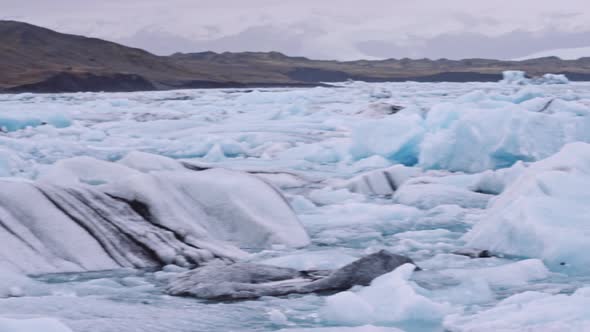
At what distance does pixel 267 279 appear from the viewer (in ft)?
15.8

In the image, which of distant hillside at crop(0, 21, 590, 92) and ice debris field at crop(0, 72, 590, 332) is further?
distant hillside at crop(0, 21, 590, 92)

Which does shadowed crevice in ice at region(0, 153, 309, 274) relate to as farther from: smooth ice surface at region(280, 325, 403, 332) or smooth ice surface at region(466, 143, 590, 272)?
smooth ice surface at region(280, 325, 403, 332)

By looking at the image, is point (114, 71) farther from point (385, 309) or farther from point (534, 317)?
point (534, 317)

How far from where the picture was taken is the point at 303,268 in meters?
5.27

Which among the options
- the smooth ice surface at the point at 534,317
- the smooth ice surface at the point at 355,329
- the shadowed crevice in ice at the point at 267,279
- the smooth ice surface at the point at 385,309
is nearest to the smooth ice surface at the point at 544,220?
the shadowed crevice in ice at the point at 267,279

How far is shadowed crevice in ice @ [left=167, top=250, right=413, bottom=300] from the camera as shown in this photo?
459cm

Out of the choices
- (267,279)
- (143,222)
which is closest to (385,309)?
(267,279)

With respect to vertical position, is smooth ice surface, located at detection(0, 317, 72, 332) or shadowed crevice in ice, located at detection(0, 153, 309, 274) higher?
smooth ice surface, located at detection(0, 317, 72, 332)

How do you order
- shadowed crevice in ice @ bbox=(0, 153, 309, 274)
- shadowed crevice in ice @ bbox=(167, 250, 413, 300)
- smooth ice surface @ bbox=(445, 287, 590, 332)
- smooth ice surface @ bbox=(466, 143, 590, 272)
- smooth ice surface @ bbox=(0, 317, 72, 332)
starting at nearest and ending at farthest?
smooth ice surface @ bbox=(0, 317, 72, 332), smooth ice surface @ bbox=(445, 287, 590, 332), shadowed crevice in ice @ bbox=(167, 250, 413, 300), shadowed crevice in ice @ bbox=(0, 153, 309, 274), smooth ice surface @ bbox=(466, 143, 590, 272)

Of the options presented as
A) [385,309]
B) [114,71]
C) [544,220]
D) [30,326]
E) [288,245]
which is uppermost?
[30,326]

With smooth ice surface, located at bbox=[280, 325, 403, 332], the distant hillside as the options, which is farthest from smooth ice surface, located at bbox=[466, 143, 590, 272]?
the distant hillside

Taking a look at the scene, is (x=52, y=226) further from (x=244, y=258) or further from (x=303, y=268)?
(x=303, y=268)

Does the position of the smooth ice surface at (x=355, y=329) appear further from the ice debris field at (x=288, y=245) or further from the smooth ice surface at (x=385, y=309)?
the smooth ice surface at (x=385, y=309)

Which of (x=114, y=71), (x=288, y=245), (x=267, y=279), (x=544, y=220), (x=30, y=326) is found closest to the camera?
(x=30, y=326)
